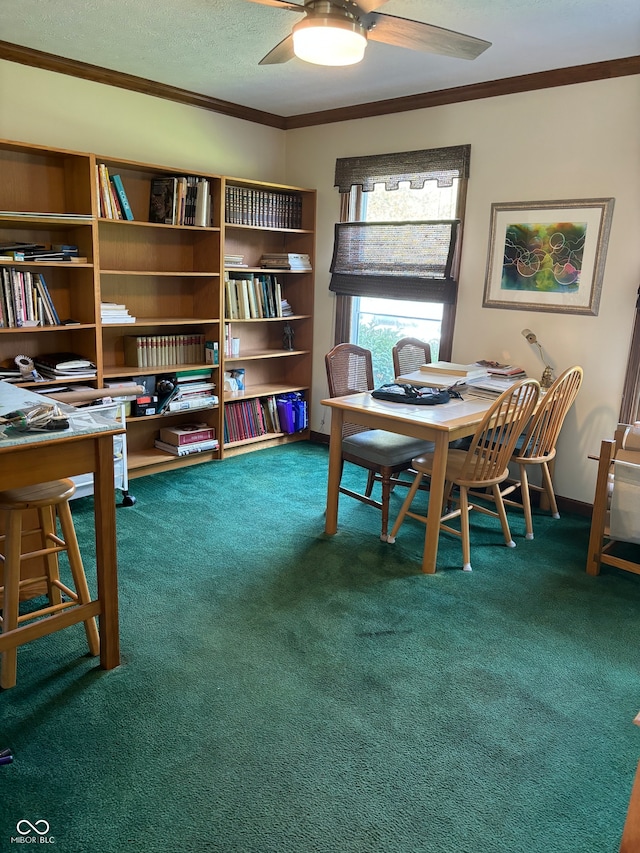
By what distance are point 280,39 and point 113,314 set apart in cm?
182

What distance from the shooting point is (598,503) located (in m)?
3.12

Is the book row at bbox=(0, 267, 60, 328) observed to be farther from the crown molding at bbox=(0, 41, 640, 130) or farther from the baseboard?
the baseboard

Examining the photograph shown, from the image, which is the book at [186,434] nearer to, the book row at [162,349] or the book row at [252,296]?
the book row at [162,349]

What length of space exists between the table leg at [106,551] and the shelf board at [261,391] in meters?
2.60

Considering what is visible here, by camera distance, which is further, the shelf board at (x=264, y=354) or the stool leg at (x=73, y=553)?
the shelf board at (x=264, y=354)

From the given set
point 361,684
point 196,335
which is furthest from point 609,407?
point 196,335

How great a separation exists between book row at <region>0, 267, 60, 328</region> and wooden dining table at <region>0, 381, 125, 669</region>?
129 centimetres

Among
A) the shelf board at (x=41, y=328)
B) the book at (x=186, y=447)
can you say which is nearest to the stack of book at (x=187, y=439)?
the book at (x=186, y=447)

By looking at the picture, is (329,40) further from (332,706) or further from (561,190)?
(332,706)

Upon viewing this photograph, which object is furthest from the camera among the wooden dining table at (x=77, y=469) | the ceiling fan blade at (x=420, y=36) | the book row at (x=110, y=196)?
the book row at (x=110, y=196)

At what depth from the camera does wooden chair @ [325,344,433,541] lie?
3436 millimetres

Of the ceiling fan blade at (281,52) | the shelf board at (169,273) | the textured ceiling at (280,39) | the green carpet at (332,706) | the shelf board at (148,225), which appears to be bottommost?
the green carpet at (332,706)

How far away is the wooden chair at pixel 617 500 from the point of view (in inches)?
115

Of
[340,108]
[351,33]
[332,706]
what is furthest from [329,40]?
[340,108]
